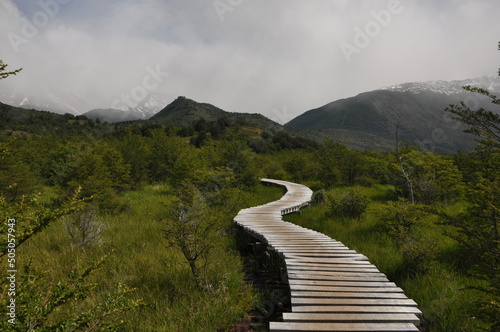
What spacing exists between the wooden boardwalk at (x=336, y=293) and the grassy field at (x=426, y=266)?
22.0 inches

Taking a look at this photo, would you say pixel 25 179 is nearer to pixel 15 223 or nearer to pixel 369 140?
pixel 15 223

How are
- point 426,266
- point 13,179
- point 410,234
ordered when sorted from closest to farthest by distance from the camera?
point 426,266 < point 410,234 < point 13,179

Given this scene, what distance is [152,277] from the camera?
5.10m

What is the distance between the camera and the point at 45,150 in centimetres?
2630

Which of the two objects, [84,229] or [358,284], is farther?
[84,229]

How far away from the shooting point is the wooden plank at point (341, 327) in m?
3.38

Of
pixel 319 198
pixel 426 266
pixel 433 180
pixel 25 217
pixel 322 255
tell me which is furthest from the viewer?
pixel 319 198

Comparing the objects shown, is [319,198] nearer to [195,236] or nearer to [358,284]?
[358,284]

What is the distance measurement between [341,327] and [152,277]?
11.5 ft

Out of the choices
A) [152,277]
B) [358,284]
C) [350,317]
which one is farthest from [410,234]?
[152,277]

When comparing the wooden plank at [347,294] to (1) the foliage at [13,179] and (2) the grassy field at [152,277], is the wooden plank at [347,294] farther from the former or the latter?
(1) the foliage at [13,179]

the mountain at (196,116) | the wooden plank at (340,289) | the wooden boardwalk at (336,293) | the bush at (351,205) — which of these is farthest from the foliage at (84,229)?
the mountain at (196,116)

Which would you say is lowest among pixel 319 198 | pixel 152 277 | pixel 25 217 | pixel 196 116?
pixel 319 198

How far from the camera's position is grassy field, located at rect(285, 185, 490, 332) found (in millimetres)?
4026
